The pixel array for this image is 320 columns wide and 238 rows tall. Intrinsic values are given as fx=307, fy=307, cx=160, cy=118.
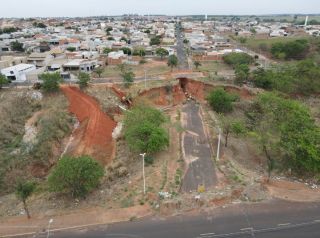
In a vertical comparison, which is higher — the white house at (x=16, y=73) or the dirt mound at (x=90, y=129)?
the white house at (x=16, y=73)

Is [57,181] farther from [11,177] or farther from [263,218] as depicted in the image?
[263,218]

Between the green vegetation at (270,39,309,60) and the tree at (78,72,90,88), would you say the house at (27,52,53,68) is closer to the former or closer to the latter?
the tree at (78,72,90,88)

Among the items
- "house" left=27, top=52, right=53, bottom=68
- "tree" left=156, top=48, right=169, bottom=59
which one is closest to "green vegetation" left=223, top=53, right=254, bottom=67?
"tree" left=156, top=48, right=169, bottom=59

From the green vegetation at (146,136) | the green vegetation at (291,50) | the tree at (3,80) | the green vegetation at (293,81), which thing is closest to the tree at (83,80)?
the tree at (3,80)

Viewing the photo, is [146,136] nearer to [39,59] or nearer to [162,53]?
[39,59]

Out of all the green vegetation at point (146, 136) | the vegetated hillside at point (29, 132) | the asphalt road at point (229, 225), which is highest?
the green vegetation at point (146, 136)

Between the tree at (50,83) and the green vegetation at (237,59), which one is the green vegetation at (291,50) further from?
the tree at (50,83)
